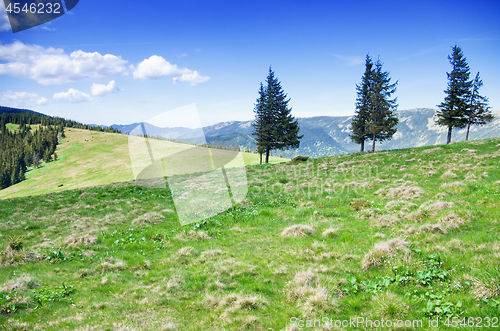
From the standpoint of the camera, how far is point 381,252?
797cm

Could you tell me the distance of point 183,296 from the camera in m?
7.08

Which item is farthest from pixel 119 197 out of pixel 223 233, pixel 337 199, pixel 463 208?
pixel 463 208

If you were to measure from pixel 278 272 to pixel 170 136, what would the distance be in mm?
5883

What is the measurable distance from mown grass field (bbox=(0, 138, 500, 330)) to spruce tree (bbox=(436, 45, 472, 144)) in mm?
37646

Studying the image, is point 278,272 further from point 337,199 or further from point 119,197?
point 119,197

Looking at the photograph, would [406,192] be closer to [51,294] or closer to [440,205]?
[440,205]

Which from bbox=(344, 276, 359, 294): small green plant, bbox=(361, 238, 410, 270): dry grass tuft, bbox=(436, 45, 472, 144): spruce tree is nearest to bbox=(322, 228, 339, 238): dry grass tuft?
bbox=(361, 238, 410, 270): dry grass tuft

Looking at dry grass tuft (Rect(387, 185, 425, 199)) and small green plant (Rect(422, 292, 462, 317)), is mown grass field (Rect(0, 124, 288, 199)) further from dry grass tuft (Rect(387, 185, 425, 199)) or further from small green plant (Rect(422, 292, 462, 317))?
small green plant (Rect(422, 292, 462, 317))

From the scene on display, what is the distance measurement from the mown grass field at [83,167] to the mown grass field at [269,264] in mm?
51947

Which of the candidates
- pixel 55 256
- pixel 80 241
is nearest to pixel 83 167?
pixel 80 241

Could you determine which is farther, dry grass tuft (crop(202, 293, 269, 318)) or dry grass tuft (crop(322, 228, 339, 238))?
dry grass tuft (crop(322, 228, 339, 238))

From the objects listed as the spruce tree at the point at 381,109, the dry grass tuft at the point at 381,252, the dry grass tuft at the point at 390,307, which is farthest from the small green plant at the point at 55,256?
the spruce tree at the point at 381,109

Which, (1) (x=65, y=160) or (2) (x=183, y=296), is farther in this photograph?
(1) (x=65, y=160)

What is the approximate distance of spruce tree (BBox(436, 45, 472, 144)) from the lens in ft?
149
